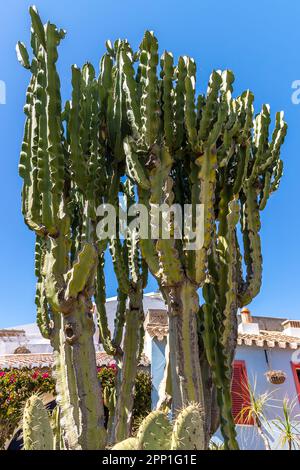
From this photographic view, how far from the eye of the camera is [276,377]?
920cm

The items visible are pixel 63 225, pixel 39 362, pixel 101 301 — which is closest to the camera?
pixel 63 225

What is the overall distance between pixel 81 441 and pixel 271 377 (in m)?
6.90

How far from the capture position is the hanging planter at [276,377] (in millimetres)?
9188

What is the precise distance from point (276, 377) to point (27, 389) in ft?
17.4

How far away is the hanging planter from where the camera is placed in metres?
9.19

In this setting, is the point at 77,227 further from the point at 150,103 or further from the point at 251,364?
the point at 251,364

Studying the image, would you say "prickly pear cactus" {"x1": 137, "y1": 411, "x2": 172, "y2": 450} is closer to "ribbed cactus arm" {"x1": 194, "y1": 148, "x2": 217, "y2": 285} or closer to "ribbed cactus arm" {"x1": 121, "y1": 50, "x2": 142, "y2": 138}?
"ribbed cactus arm" {"x1": 194, "y1": 148, "x2": 217, "y2": 285}

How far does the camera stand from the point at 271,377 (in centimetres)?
923

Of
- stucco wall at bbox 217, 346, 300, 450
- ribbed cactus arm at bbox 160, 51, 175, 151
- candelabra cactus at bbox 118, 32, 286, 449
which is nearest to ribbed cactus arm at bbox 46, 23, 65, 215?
candelabra cactus at bbox 118, 32, 286, 449

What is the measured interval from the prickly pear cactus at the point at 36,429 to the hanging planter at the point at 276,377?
7.65 metres

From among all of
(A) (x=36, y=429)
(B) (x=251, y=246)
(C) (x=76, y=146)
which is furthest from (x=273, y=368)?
(A) (x=36, y=429)

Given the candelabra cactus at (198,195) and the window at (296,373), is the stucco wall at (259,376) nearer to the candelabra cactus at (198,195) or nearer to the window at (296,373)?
the window at (296,373)

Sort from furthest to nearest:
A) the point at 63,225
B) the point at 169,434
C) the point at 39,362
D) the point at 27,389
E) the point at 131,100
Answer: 1. the point at 39,362
2. the point at 27,389
3. the point at 131,100
4. the point at 63,225
5. the point at 169,434

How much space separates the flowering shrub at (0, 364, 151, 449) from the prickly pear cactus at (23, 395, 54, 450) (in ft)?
19.3
